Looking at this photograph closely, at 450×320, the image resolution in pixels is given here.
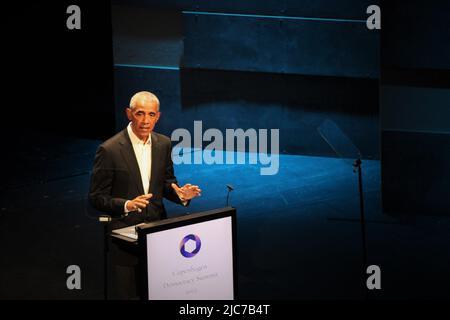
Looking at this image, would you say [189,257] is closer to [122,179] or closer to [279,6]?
[122,179]

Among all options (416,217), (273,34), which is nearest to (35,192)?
(273,34)

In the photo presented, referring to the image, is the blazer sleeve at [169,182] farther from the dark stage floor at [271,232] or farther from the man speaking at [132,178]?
the dark stage floor at [271,232]

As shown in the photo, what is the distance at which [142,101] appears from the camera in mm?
4449

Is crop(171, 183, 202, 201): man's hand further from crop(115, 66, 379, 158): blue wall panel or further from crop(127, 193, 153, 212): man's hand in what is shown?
crop(115, 66, 379, 158): blue wall panel

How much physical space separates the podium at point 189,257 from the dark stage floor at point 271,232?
2.04 metres

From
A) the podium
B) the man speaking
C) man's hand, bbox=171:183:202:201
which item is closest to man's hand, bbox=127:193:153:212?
the man speaking

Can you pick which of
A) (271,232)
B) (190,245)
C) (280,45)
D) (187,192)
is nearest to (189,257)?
(190,245)

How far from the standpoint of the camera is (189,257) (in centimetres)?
382

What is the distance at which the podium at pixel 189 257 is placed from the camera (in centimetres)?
371

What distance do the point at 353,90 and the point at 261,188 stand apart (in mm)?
1475

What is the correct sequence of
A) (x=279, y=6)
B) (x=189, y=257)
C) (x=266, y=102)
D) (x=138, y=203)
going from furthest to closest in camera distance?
(x=266, y=102) < (x=279, y=6) < (x=138, y=203) < (x=189, y=257)

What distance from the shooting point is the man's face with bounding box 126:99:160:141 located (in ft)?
14.6

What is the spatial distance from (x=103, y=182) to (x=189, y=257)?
0.95 meters
